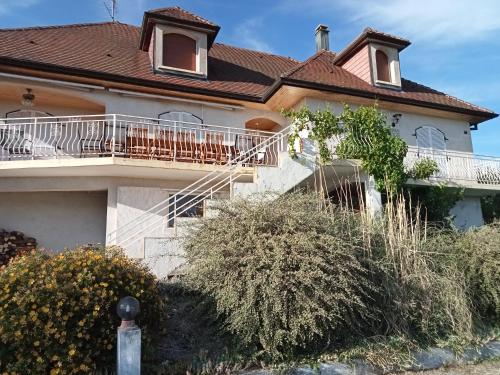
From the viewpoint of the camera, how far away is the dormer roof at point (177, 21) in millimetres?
12734

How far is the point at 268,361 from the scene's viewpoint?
5559 millimetres

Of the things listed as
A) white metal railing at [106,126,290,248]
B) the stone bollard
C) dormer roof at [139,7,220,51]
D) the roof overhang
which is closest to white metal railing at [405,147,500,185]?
the roof overhang

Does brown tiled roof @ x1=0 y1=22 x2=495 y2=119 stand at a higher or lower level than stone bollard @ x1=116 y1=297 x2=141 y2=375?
higher

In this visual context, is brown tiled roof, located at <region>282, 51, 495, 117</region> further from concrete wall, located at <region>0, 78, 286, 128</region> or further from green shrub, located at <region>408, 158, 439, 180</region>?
green shrub, located at <region>408, 158, 439, 180</region>

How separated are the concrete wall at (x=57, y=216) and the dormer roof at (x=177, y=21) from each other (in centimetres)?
557

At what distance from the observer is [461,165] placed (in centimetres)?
1296

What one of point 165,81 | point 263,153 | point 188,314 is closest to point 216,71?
point 165,81

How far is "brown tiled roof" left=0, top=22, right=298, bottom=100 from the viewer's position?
1095 centimetres

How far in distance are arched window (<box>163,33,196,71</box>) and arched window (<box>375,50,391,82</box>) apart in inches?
258

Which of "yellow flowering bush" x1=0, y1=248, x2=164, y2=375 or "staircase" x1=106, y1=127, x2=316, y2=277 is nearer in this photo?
"yellow flowering bush" x1=0, y1=248, x2=164, y2=375

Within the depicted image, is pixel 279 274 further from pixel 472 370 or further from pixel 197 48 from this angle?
pixel 197 48

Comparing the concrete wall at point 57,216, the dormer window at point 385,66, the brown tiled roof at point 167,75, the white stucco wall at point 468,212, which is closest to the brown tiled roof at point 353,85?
the brown tiled roof at point 167,75

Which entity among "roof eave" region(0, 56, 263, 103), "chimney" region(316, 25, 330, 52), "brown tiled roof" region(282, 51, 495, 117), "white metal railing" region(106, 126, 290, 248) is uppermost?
"chimney" region(316, 25, 330, 52)

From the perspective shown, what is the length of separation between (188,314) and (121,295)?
1509mm
